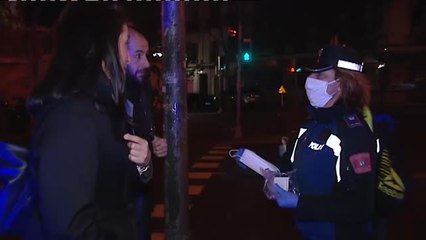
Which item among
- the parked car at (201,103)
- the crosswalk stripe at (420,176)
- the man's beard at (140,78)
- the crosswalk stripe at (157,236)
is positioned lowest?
the parked car at (201,103)

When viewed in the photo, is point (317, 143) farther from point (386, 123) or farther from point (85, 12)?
point (85, 12)

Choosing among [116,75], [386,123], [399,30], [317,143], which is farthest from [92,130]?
[399,30]

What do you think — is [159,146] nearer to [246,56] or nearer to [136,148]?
[136,148]

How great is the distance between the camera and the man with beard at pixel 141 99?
11.8 ft

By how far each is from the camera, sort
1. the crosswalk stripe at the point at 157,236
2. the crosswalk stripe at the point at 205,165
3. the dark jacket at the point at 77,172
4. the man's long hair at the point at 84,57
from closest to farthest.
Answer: the dark jacket at the point at 77,172 → the man's long hair at the point at 84,57 → the crosswalk stripe at the point at 157,236 → the crosswalk stripe at the point at 205,165

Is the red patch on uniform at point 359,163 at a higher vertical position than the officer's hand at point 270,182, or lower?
higher

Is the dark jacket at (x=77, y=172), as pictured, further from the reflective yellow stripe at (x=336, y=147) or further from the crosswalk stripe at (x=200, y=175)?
the crosswalk stripe at (x=200, y=175)

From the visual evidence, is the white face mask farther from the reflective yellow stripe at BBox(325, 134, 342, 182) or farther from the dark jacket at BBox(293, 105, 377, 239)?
the reflective yellow stripe at BBox(325, 134, 342, 182)

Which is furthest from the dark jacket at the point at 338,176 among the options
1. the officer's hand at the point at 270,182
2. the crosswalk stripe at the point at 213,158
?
the crosswalk stripe at the point at 213,158

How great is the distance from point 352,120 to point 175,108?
1.90m

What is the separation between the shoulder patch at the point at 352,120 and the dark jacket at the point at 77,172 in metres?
1.21

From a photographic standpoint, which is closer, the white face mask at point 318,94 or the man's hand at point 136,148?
the man's hand at point 136,148

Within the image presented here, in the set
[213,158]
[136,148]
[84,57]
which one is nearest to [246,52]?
[213,158]

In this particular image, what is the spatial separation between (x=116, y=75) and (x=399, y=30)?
1343 inches
